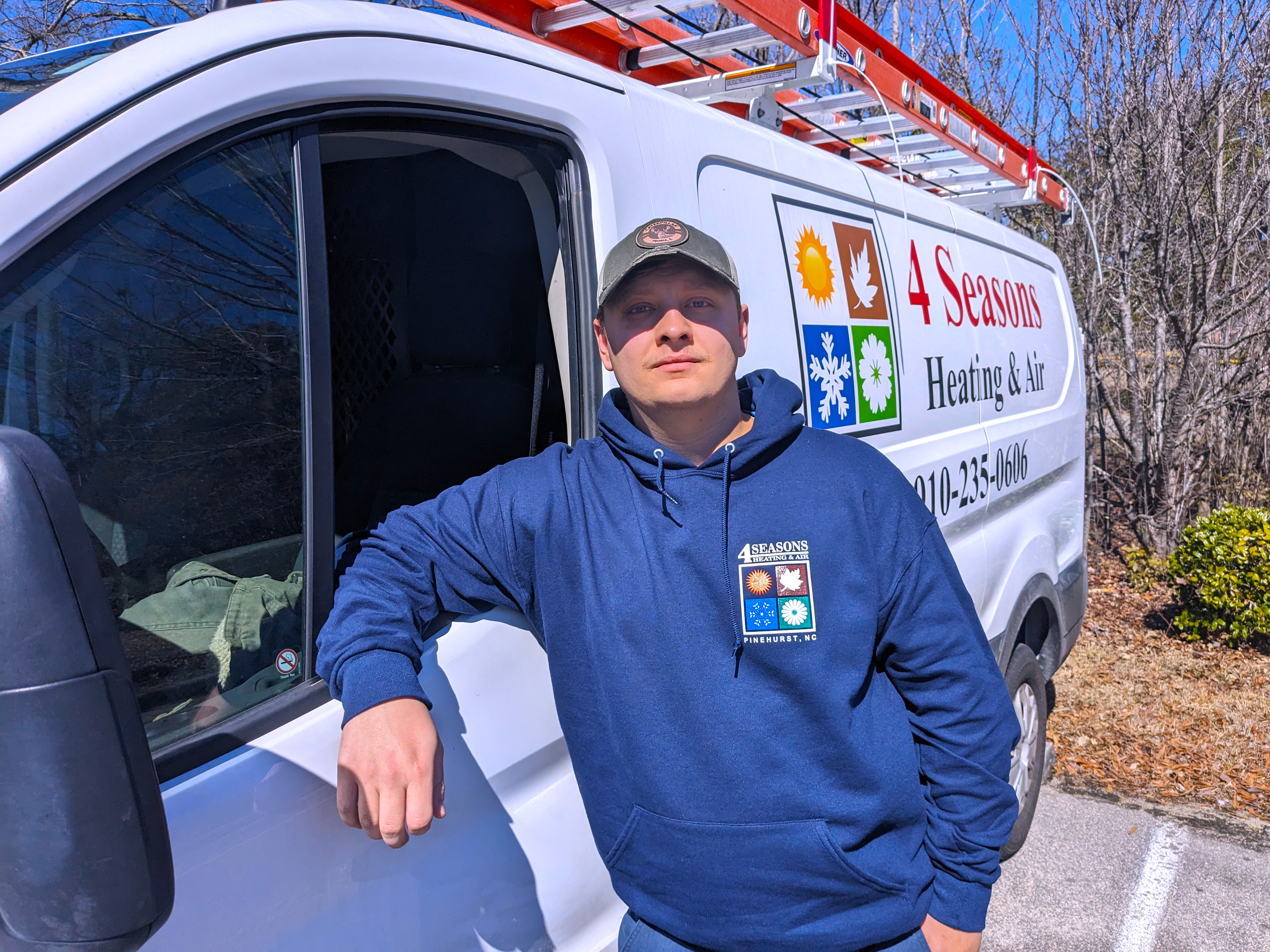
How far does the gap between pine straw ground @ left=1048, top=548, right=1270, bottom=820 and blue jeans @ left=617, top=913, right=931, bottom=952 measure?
3308mm

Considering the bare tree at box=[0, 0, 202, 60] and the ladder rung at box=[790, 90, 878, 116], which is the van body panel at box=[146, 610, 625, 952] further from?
the bare tree at box=[0, 0, 202, 60]

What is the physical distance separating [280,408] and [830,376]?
151 cm

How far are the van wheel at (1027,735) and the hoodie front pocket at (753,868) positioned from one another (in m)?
2.25

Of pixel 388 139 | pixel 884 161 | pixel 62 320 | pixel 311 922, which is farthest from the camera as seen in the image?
pixel 884 161

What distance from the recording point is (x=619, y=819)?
158 centimetres

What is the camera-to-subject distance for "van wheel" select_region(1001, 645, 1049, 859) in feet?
11.9

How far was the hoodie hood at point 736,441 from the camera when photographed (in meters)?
1.58

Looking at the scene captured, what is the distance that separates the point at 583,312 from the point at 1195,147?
6.99 m

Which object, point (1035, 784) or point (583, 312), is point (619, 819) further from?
point (1035, 784)

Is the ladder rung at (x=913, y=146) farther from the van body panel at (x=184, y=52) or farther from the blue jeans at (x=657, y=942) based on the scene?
the blue jeans at (x=657, y=942)

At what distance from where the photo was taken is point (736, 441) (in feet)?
5.27

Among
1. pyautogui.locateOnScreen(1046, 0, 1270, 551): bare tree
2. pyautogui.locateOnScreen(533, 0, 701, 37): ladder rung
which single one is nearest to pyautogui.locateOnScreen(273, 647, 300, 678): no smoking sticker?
pyautogui.locateOnScreen(533, 0, 701, 37): ladder rung

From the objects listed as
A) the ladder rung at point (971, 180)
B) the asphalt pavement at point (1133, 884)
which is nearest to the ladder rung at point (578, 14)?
the ladder rung at point (971, 180)

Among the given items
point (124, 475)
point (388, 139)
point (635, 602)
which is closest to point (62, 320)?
point (124, 475)
